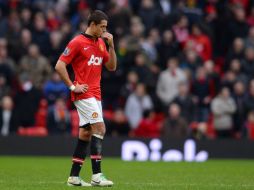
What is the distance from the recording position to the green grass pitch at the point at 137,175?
12094mm

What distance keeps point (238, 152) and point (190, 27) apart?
4806mm

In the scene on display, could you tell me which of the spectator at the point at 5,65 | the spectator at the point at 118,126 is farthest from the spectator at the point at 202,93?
the spectator at the point at 5,65

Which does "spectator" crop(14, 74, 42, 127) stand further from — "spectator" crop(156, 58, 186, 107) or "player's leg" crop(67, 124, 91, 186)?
"player's leg" crop(67, 124, 91, 186)

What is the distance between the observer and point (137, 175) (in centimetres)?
1487

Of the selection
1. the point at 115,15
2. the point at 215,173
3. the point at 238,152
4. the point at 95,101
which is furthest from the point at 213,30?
the point at 95,101

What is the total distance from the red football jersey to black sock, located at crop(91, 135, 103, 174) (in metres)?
0.63

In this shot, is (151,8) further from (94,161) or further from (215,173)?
(94,161)

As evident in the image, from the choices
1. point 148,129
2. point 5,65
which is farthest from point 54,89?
point 148,129

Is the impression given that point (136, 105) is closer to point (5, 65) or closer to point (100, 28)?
point (5, 65)

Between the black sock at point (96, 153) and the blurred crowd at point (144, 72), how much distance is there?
9.67 meters

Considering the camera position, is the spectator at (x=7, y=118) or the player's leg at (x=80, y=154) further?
the spectator at (x=7, y=118)

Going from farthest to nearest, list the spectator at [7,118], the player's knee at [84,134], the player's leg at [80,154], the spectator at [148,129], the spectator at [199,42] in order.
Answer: the spectator at [199,42] → the spectator at [148,129] → the spectator at [7,118] → the player's knee at [84,134] → the player's leg at [80,154]

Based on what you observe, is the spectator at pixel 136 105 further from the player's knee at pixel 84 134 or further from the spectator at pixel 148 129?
the player's knee at pixel 84 134

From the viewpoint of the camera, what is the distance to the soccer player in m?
12.1
